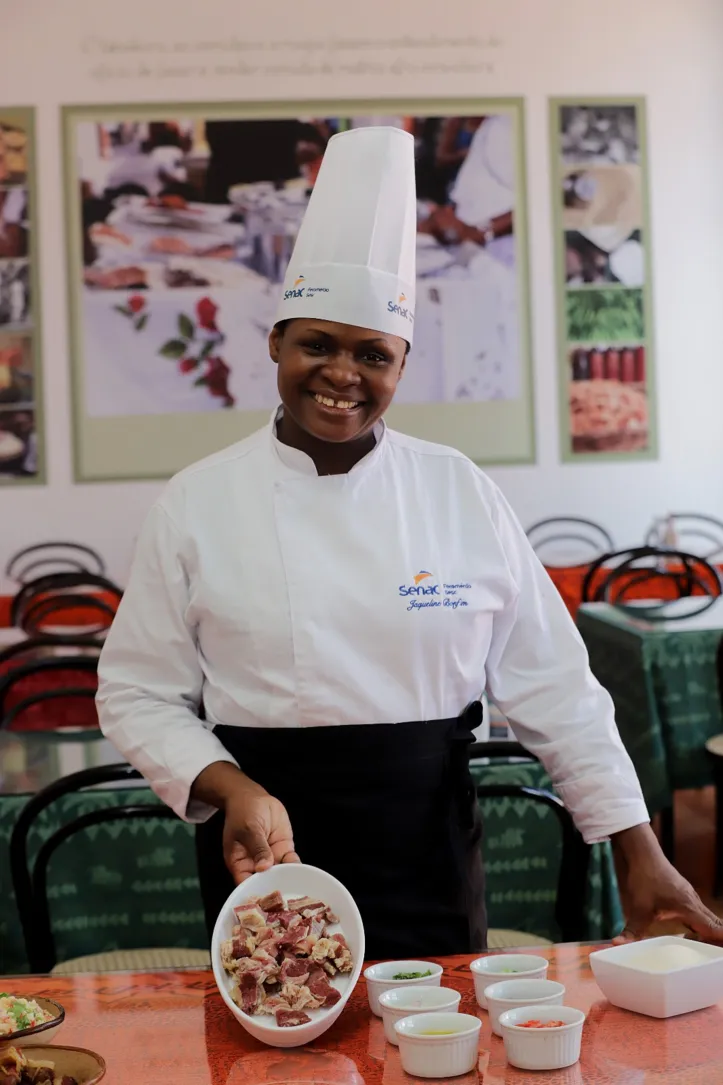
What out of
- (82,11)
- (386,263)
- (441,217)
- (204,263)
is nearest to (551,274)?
(441,217)

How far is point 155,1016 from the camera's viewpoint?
117 centimetres

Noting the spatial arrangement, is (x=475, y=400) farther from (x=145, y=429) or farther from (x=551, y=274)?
(x=145, y=429)

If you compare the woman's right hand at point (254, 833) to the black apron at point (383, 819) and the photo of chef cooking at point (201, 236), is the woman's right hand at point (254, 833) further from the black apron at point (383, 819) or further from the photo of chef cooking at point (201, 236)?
the photo of chef cooking at point (201, 236)

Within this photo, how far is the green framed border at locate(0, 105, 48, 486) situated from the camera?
687cm

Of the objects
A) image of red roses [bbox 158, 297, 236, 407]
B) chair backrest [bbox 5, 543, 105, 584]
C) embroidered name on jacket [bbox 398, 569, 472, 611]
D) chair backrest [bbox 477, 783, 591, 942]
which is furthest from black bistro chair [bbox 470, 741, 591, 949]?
image of red roses [bbox 158, 297, 236, 407]

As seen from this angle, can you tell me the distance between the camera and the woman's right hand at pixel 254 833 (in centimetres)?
123

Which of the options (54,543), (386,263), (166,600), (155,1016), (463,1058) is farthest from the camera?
(54,543)

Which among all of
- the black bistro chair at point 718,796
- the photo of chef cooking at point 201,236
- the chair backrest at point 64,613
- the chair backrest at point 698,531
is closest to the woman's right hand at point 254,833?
the black bistro chair at point 718,796

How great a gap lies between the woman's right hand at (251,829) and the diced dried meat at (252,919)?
0.16 feet

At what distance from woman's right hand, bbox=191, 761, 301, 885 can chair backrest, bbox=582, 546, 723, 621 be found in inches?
142

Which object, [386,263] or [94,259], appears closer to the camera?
[386,263]

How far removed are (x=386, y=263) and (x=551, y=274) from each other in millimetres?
5681

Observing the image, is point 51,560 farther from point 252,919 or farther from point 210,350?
point 252,919

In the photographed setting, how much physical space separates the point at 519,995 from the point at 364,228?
90 cm
